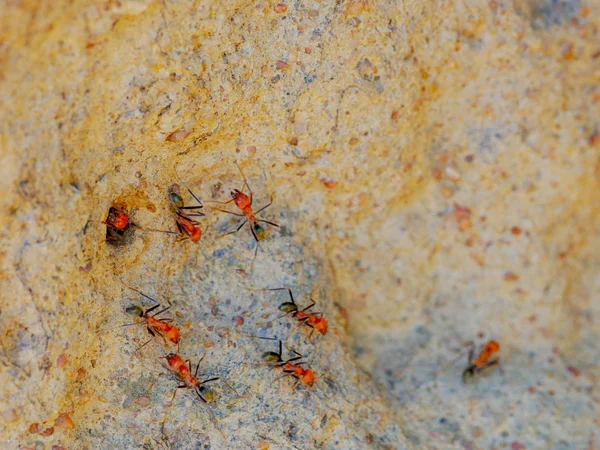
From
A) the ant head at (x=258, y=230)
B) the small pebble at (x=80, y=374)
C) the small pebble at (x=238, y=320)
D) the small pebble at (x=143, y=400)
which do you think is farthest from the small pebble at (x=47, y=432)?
the ant head at (x=258, y=230)

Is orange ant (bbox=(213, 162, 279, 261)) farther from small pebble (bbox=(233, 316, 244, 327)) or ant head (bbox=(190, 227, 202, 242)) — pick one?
small pebble (bbox=(233, 316, 244, 327))

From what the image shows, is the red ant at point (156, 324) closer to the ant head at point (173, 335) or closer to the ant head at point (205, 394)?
the ant head at point (173, 335)

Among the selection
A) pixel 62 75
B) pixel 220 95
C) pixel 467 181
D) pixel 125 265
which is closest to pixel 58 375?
pixel 125 265

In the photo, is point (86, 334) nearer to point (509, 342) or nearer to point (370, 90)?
point (370, 90)

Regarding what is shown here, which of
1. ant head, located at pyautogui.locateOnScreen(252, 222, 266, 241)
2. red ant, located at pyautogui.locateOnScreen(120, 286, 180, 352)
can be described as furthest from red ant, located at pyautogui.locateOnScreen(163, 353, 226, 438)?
ant head, located at pyautogui.locateOnScreen(252, 222, 266, 241)

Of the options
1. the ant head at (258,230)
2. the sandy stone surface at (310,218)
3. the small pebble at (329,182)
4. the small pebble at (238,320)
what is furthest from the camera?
the small pebble at (329,182)

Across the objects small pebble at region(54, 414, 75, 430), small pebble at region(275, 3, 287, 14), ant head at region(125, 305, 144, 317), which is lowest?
small pebble at region(54, 414, 75, 430)

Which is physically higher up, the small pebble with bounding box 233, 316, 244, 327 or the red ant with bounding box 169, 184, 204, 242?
the red ant with bounding box 169, 184, 204, 242
